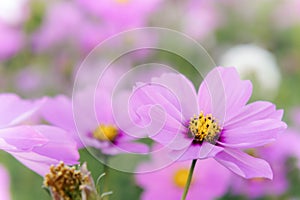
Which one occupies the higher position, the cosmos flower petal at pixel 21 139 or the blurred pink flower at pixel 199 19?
the blurred pink flower at pixel 199 19

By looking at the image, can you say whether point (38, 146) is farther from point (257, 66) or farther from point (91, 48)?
point (257, 66)

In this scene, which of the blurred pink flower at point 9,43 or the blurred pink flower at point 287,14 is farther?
the blurred pink flower at point 287,14

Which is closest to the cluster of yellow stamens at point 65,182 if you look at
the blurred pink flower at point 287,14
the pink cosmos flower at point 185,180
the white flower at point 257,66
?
the pink cosmos flower at point 185,180

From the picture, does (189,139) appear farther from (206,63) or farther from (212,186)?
(212,186)

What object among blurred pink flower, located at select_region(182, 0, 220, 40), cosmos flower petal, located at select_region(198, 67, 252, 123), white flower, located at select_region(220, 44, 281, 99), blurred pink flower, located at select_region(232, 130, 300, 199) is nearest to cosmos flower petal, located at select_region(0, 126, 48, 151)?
cosmos flower petal, located at select_region(198, 67, 252, 123)

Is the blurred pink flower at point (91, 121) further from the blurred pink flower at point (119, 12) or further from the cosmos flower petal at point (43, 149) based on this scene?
the blurred pink flower at point (119, 12)

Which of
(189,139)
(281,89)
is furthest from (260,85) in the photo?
(189,139)
